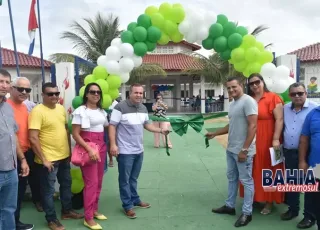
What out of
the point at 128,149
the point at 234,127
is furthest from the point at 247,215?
the point at 128,149

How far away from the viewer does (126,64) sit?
155 inches

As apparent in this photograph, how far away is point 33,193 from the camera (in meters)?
3.70

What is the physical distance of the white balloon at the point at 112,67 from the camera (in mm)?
3941

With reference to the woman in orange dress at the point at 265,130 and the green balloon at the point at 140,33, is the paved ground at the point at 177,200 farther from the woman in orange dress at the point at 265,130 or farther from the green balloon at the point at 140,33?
the green balloon at the point at 140,33

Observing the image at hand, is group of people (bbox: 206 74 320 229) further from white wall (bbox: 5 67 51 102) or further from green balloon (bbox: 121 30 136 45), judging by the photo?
white wall (bbox: 5 67 51 102)

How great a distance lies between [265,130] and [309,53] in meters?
14.0

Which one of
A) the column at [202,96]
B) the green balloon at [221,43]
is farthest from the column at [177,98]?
the green balloon at [221,43]

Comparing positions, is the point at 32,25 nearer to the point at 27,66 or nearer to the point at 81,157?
the point at 81,157

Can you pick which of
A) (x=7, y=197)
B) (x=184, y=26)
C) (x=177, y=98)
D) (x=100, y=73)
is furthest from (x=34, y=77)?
(x=7, y=197)

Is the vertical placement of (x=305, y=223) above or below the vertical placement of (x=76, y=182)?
below

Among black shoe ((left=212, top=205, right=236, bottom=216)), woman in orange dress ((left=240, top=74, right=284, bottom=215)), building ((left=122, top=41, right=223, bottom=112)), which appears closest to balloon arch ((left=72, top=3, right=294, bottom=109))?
woman in orange dress ((left=240, top=74, right=284, bottom=215))

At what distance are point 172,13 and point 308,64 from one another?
12855 mm

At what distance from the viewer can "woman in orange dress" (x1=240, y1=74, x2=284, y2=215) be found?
3.23m

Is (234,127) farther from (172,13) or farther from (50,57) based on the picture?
(50,57)
